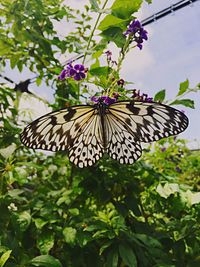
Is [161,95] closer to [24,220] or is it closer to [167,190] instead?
[167,190]

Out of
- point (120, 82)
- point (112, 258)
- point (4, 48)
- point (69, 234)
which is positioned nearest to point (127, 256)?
point (112, 258)

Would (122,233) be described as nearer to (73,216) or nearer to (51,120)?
(73,216)

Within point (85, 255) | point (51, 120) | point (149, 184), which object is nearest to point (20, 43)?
point (51, 120)

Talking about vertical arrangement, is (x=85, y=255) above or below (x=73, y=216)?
below

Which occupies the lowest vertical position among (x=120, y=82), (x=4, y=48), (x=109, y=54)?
(x=120, y=82)

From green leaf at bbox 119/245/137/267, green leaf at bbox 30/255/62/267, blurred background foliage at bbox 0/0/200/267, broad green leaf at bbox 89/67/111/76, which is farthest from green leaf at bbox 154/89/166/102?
green leaf at bbox 30/255/62/267
